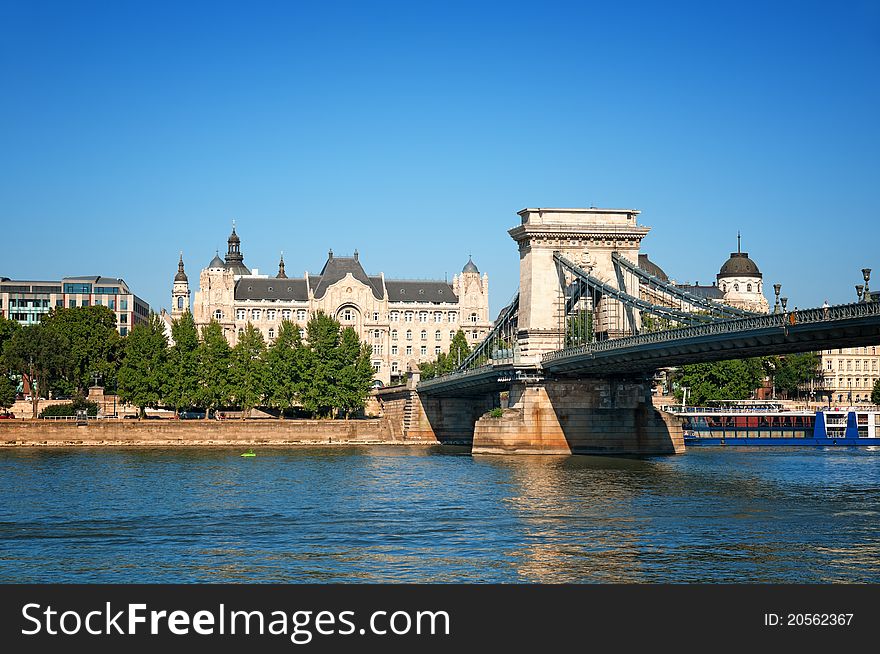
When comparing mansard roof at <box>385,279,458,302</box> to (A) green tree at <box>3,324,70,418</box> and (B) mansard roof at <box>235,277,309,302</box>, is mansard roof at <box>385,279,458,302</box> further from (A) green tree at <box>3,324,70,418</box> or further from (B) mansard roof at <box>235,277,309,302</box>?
(A) green tree at <box>3,324,70,418</box>

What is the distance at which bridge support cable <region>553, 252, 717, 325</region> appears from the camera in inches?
2872

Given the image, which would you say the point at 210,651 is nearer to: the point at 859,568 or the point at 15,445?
the point at 859,568

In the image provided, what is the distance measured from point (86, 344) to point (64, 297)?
2071 inches

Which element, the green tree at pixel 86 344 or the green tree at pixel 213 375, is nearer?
the green tree at pixel 213 375

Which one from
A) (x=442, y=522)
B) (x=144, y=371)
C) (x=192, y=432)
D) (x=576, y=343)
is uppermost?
(x=576, y=343)

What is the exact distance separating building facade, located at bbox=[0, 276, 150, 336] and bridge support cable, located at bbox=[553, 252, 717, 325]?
99.7 meters

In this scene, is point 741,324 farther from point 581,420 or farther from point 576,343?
point 576,343

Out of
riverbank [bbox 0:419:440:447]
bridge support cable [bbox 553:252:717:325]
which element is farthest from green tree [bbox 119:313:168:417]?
bridge support cable [bbox 553:252:717:325]

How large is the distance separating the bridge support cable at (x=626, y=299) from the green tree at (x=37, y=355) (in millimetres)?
54861

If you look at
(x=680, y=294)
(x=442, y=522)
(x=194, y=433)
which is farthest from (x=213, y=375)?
(x=442, y=522)

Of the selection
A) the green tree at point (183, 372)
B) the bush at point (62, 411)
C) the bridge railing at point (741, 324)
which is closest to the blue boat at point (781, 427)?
the bridge railing at point (741, 324)

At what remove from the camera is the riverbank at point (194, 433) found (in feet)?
342

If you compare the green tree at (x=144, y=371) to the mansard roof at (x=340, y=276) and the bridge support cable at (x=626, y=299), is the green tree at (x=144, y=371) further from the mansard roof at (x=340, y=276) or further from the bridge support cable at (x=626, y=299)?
the mansard roof at (x=340, y=276)

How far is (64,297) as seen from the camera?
173m
